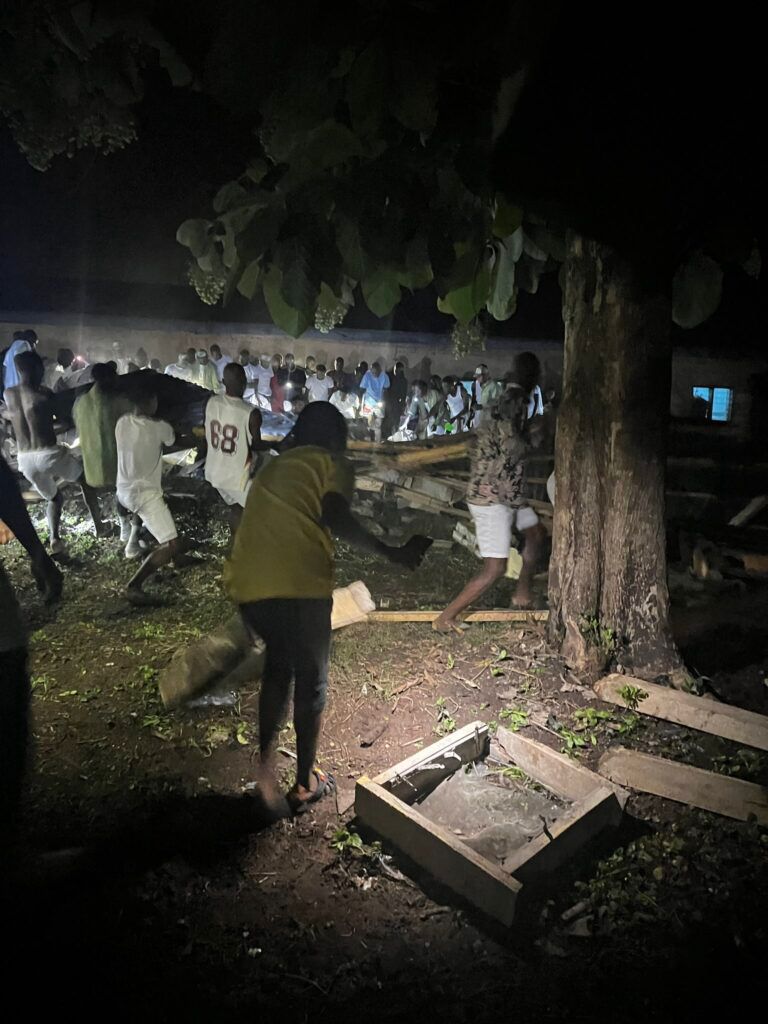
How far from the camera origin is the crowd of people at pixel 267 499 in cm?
310

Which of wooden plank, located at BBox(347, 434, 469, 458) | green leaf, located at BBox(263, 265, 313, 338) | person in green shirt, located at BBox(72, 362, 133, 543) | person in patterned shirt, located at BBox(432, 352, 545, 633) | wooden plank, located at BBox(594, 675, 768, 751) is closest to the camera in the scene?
wooden plank, located at BBox(594, 675, 768, 751)

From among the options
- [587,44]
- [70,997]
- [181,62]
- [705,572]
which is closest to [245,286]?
[181,62]

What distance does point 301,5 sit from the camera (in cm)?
263

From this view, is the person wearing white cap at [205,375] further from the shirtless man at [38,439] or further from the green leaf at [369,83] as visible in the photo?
the green leaf at [369,83]

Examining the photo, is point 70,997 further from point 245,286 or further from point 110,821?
point 245,286

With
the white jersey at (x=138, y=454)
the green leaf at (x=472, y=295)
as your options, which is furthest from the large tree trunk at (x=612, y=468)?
the white jersey at (x=138, y=454)

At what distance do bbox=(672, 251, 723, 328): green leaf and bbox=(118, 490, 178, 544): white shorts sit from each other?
459cm

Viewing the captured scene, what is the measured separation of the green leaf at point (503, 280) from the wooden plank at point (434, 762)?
9.23ft

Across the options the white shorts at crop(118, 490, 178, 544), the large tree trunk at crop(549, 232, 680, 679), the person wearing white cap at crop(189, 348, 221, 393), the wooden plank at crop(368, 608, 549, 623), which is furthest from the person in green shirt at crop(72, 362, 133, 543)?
the person wearing white cap at crop(189, 348, 221, 393)

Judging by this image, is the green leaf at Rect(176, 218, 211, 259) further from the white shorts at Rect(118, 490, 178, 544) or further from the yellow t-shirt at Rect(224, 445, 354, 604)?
the white shorts at Rect(118, 490, 178, 544)

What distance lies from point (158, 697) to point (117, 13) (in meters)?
3.75

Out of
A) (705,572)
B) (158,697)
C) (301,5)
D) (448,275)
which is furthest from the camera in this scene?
(705,572)

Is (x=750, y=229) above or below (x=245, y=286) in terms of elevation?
above

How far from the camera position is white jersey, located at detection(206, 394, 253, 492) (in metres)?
6.31
